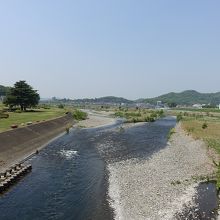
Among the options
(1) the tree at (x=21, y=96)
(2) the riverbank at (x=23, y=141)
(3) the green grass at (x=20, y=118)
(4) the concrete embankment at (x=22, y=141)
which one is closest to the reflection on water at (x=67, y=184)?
(2) the riverbank at (x=23, y=141)

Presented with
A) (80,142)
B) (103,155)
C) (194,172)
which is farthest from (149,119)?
(194,172)

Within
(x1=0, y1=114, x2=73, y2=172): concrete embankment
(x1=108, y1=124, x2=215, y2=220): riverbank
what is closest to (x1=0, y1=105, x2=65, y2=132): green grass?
(x1=0, y1=114, x2=73, y2=172): concrete embankment

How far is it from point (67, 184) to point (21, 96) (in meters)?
97.0

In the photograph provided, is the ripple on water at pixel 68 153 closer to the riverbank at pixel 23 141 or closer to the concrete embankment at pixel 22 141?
the riverbank at pixel 23 141

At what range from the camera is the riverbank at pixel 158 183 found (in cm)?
3279

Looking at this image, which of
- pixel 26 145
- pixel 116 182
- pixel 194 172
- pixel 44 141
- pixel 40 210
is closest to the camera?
pixel 40 210

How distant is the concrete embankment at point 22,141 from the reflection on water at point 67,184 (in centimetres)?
292

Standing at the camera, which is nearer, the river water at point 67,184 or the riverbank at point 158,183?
the riverbank at point 158,183

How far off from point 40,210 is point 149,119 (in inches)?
5066

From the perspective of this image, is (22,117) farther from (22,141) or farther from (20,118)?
(22,141)

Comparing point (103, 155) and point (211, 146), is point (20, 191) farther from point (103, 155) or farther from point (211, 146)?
point (211, 146)

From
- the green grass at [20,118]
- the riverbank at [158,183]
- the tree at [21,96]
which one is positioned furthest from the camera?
the tree at [21,96]

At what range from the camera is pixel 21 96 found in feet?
442

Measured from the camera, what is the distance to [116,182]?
43438 millimetres
